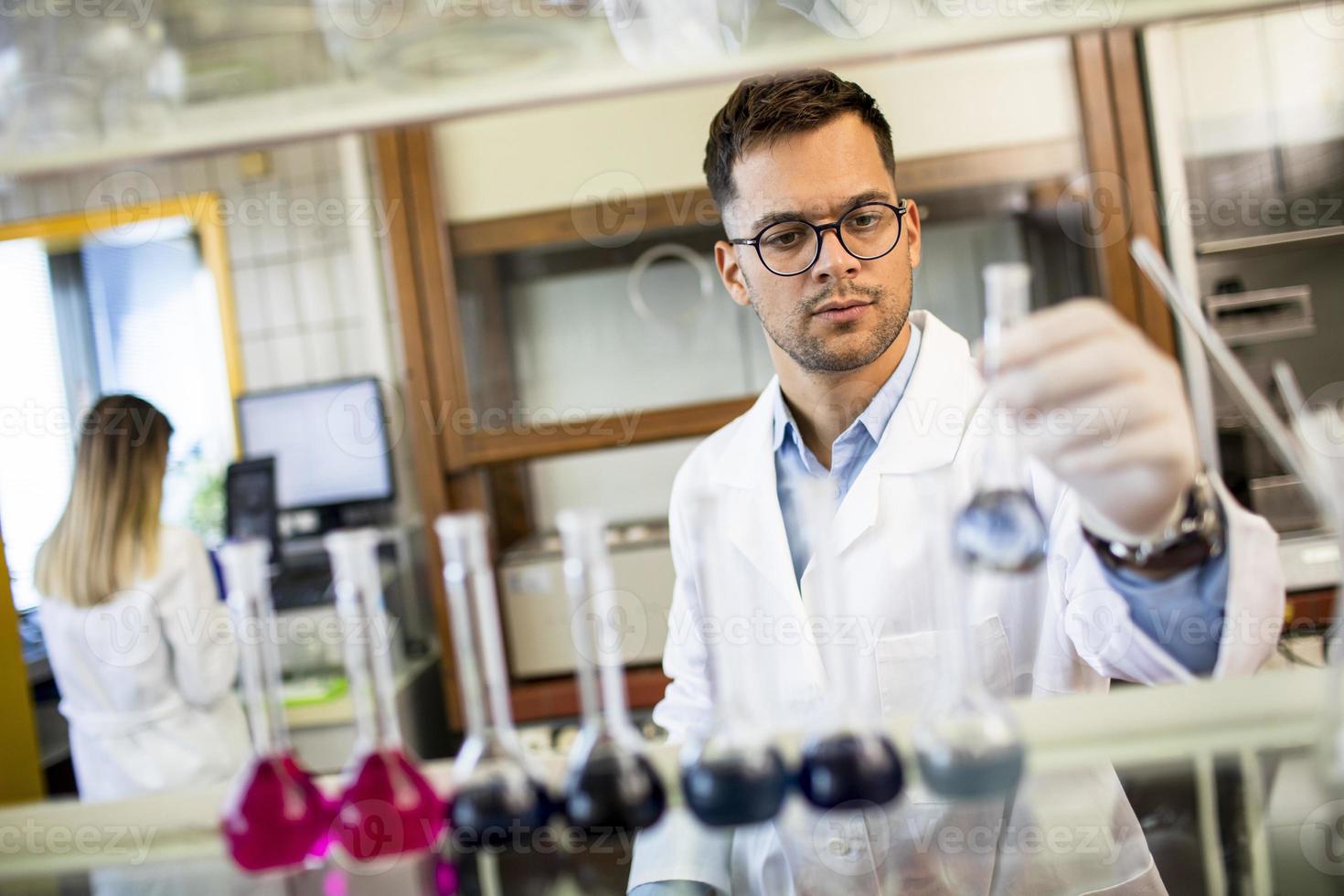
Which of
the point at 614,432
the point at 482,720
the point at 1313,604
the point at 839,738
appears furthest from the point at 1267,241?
the point at 482,720

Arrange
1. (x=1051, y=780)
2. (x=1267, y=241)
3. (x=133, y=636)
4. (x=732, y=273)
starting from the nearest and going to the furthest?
(x=1051, y=780) → (x=133, y=636) → (x=732, y=273) → (x=1267, y=241)

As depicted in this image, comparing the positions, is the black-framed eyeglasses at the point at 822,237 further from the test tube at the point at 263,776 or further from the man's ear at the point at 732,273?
the test tube at the point at 263,776

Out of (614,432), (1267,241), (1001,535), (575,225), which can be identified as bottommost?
(1001,535)

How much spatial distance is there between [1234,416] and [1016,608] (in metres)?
1.36

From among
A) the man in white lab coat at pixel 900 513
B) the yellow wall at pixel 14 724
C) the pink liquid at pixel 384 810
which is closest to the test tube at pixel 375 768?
the pink liquid at pixel 384 810

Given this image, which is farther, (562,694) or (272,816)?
(562,694)

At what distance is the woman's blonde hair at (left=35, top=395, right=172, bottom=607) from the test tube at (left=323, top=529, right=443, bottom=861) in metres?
0.36

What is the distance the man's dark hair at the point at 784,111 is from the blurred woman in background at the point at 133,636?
0.61 m

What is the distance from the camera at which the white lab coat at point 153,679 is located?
883 millimetres

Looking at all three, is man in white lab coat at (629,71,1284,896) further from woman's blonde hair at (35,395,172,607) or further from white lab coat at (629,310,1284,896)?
woman's blonde hair at (35,395,172,607)

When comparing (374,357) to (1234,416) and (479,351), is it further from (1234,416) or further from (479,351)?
(1234,416)

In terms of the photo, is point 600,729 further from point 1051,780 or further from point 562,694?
point 562,694

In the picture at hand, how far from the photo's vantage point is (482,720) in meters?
0.65

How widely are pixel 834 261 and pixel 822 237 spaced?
0.07ft
